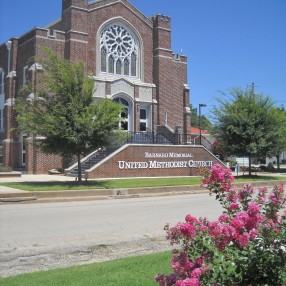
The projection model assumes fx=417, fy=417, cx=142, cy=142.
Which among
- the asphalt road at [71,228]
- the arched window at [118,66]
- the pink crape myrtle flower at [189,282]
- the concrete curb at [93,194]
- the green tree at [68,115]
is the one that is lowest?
the asphalt road at [71,228]

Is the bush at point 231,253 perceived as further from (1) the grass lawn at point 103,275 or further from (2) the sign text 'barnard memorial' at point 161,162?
(2) the sign text 'barnard memorial' at point 161,162

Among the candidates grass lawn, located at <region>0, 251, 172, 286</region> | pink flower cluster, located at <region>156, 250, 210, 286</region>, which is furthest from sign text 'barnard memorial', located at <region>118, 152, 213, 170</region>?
pink flower cluster, located at <region>156, 250, 210, 286</region>

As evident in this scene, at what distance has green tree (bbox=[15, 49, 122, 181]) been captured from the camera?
18562mm

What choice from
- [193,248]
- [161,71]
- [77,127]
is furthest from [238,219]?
[161,71]

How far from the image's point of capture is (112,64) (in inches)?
1342

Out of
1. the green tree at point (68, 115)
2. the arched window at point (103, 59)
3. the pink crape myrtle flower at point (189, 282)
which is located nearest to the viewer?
the pink crape myrtle flower at point (189, 282)

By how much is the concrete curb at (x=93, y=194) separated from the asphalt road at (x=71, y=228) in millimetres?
695

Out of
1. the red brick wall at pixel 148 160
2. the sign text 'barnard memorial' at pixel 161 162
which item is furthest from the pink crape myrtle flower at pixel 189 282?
the sign text 'barnard memorial' at pixel 161 162

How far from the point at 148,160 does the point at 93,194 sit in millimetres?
10334

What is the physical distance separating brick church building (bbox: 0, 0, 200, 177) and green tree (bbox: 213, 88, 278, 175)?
5.91 meters

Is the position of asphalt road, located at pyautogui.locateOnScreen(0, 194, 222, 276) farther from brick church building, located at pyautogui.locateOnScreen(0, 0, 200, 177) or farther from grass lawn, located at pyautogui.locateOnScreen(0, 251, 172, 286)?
brick church building, located at pyautogui.locateOnScreen(0, 0, 200, 177)

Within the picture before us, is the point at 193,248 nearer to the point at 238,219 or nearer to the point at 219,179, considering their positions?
the point at 238,219

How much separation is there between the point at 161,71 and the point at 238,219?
3283 cm

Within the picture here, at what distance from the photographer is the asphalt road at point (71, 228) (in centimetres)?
694
